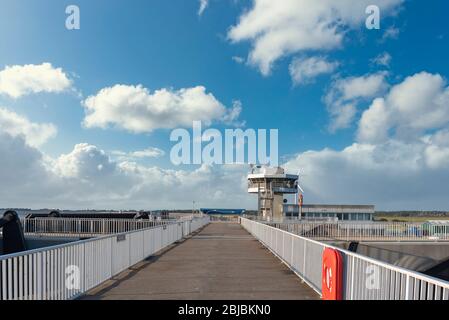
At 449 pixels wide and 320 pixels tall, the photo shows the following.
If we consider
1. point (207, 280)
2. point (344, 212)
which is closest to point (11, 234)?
point (207, 280)

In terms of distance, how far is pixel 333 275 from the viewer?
22.4ft

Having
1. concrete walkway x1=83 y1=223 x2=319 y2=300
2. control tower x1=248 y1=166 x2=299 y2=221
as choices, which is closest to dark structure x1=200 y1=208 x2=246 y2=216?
control tower x1=248 y1=166 x2=299 y2=221

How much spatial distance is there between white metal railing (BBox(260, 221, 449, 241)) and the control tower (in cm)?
2150

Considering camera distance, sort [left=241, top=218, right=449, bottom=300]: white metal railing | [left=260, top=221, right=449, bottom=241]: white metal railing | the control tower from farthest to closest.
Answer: the control tower
[left=260, top=221, right=449, bottom=241]: white metal railing
[left=241, top=218, right=449, bottom=300]: white metal railing

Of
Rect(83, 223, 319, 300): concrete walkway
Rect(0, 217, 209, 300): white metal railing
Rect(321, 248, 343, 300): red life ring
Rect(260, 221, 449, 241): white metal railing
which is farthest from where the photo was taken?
Rect(260, 221, 449, 241): white metal railing

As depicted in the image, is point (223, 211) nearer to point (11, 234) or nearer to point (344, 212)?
point (344, 212)

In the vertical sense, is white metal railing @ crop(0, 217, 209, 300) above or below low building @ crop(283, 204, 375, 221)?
above

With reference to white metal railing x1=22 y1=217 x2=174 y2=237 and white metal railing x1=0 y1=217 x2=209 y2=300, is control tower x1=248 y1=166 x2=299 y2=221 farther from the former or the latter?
white metal railing x1=0 y1=217 x2=209 y2=300

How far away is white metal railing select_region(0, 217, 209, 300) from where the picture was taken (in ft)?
19.8

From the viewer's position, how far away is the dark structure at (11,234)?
16297mm

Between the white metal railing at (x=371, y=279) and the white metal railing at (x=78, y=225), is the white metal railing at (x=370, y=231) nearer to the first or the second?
the white metal railing at (x=78, y=225)

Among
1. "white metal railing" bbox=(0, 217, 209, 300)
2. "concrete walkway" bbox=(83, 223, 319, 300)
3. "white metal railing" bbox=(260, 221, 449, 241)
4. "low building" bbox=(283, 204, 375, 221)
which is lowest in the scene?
"low building" bbox=(283, 204, 375, 221)

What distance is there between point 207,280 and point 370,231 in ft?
69.2

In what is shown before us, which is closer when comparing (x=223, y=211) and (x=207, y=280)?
(x=207, y=280)
